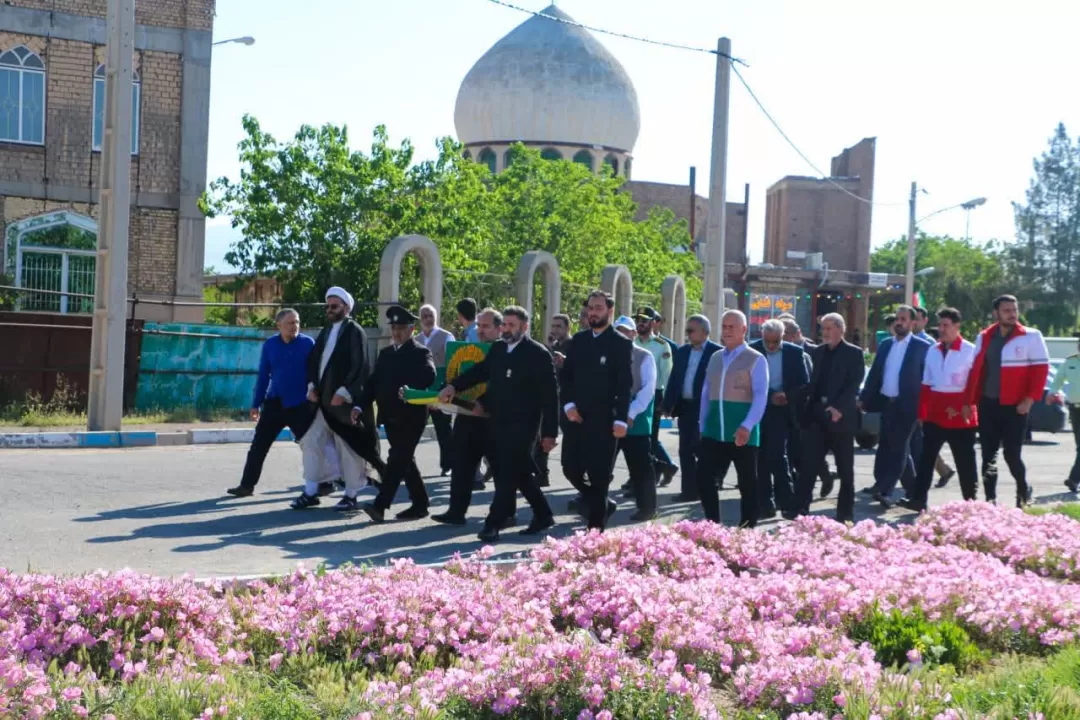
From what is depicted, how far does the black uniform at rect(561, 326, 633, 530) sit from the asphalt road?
2.37 feet

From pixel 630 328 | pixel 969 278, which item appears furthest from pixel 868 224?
pixel 630 328

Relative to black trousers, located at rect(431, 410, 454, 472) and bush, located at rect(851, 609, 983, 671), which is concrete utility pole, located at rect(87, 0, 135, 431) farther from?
bush, located at rect(851, 609, 983, 671)

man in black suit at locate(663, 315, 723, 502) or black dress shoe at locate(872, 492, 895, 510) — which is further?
black dress shoe at locate(872, 492, 895, 510)

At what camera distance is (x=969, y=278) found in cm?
9206

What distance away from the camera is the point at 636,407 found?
11094mm

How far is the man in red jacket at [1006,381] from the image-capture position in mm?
Answer: 12383

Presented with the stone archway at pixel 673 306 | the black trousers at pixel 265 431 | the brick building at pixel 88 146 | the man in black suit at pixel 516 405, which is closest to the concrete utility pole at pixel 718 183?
the stone archway at pixel 673 306

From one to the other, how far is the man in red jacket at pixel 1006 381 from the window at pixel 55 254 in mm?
20223

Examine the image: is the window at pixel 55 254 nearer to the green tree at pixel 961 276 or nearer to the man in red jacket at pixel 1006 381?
the man in red jacket at pixel 1006 381

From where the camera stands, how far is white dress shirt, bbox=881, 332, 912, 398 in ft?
43.1

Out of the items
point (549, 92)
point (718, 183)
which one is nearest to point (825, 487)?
point (718, 183)

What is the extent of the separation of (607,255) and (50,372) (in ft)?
82.9

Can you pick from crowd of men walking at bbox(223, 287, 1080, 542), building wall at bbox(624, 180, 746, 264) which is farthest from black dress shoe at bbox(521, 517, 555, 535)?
building wall at bbox(624, 180, 746, 264)

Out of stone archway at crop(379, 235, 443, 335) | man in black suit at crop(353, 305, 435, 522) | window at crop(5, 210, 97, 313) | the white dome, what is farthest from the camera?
the white dome
